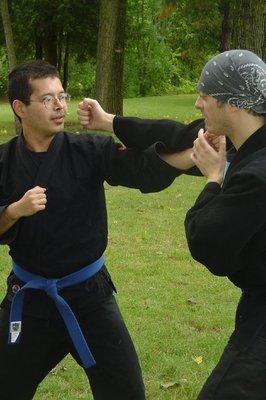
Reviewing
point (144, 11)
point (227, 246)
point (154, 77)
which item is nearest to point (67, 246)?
point (227, 246)

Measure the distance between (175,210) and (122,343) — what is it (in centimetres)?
596

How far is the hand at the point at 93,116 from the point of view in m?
3.01

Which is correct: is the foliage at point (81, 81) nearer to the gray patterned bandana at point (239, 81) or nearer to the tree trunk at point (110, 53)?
the tree trunk at point (110, 53)

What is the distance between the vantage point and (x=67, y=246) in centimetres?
302

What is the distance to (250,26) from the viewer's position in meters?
12.9

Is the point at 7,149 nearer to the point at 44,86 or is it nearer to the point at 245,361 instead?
the point at 44,86

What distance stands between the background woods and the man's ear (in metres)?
10.3

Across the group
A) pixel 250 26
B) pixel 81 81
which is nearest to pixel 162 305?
pixel 250 26

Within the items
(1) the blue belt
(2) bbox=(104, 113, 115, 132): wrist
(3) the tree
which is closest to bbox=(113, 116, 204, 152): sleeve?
(2) bbox=(104, 113, 115, 132): wrist

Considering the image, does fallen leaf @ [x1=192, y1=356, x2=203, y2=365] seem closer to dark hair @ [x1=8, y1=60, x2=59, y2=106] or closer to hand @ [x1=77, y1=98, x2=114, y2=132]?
hand @ [x1=77, y1=98, x2=114, y2=132]

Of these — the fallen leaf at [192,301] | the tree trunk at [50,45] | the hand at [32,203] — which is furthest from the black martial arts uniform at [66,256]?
the tree trunk at [50,45]

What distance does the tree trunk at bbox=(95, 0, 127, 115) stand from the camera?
15.9m

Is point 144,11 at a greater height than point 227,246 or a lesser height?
lesser

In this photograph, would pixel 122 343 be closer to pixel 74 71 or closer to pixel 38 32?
pixel 38 32
